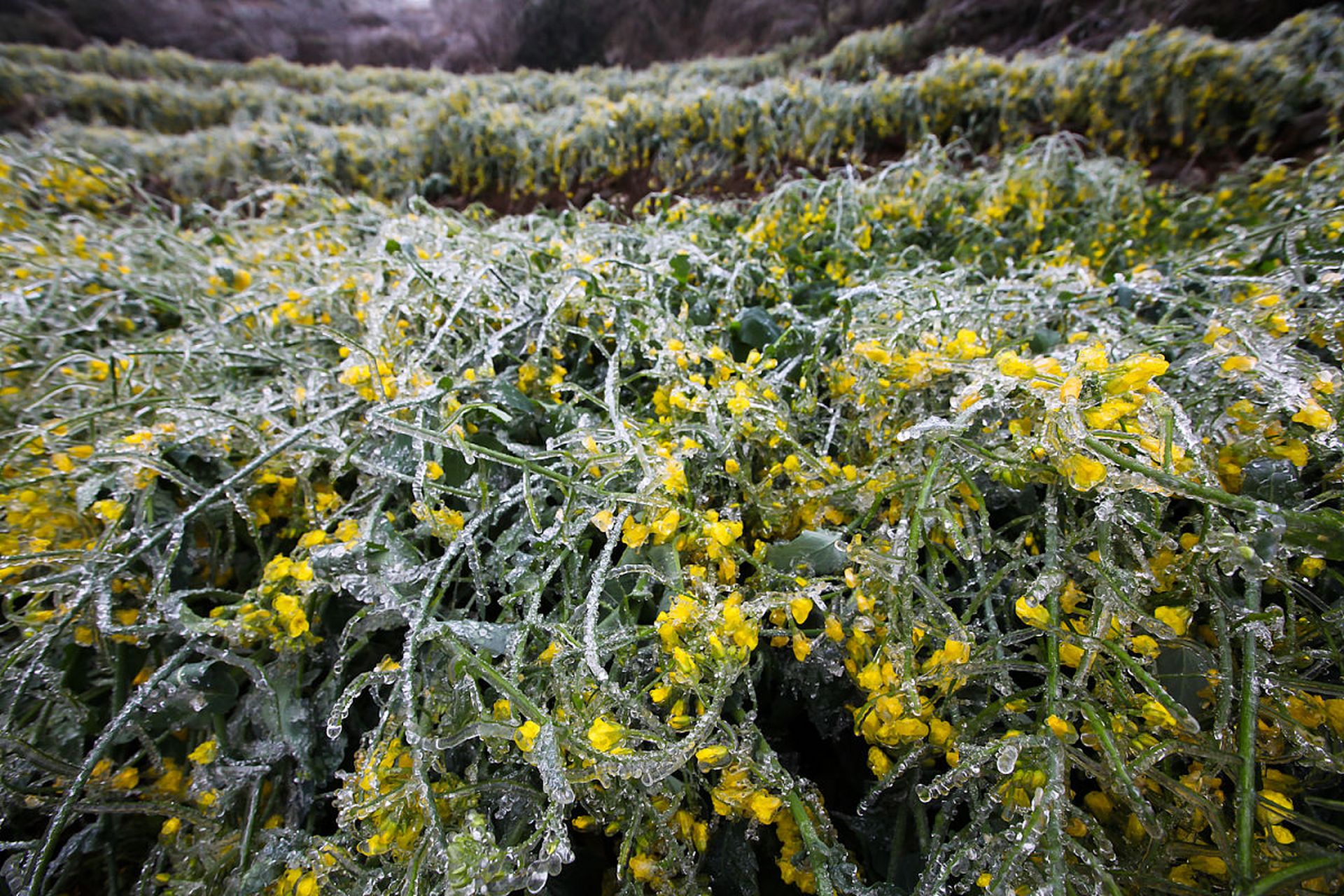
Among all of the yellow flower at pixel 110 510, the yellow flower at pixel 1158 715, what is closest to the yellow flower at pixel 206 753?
the yellow flower at pixel 110 510

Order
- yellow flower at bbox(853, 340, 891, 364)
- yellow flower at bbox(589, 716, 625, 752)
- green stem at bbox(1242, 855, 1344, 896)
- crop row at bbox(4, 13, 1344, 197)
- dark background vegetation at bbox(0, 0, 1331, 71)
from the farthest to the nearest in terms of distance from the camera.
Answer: dark background vegetation at bbox(0, 0, 1331, 71), crop row at bbox(4, 13, 1344, 197), yellow flower at bbox(853, 340, 891, 364), yellow flower at bbox(589, 716, 625, 752), green stem at bbox(1242, 855, 1344, 896)

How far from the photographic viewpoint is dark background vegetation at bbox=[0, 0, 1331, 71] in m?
3.62

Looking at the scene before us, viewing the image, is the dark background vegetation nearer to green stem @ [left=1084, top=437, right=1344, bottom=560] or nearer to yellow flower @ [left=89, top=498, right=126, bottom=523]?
green stem @ [left=1084, top=437, right=1344, bottom=560]

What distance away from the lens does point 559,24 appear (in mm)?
5914

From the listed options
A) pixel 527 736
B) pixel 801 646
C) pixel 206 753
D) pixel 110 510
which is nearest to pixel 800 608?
pixel 801 646

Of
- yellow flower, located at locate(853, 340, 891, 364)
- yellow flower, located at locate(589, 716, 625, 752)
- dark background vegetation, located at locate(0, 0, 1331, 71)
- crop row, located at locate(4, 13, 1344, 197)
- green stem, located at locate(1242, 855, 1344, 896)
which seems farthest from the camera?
dark background vegetation, located at locate(0, 0, 1331, 71)

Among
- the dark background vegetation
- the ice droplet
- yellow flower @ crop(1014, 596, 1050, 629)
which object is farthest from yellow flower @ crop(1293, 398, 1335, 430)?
the dark background vegetation

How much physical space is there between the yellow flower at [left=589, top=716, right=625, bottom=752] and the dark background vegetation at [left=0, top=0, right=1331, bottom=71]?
4.61 meters

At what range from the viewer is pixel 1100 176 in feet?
6.27

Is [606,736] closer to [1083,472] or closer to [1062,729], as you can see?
[1062,729]

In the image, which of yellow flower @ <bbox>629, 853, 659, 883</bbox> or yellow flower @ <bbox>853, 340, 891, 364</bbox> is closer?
yellow flower @ <bbox>629, 853, 659, 883</bbox>

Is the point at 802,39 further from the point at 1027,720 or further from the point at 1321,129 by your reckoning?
the point at 1027,720

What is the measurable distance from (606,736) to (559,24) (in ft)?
23.6

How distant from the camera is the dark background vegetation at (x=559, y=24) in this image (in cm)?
362
